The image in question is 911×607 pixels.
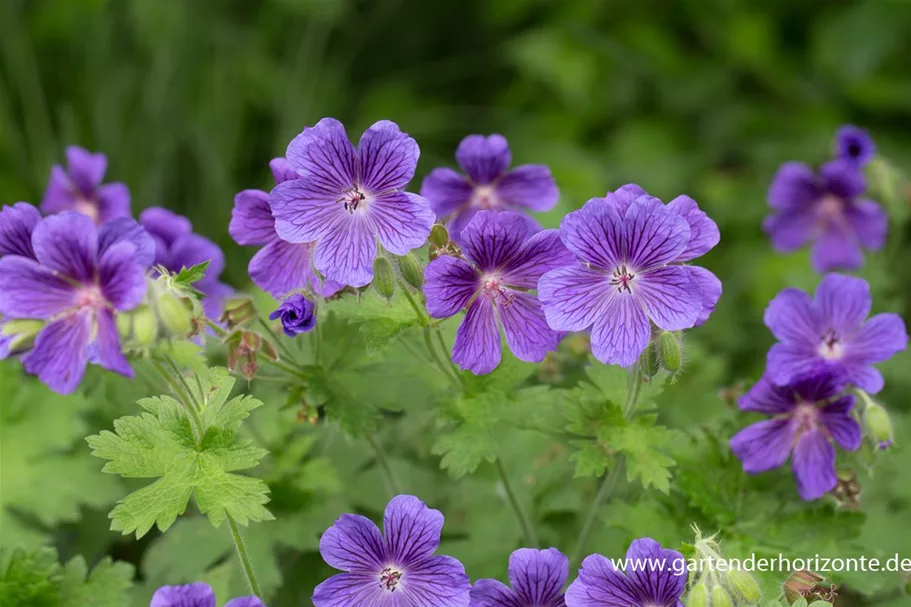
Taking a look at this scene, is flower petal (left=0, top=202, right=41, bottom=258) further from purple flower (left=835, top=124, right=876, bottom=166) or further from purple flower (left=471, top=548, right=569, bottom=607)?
purple flower (left=835, top=124, right=876, bottom=166)

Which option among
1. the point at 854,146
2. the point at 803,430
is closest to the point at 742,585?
the point at 803,430

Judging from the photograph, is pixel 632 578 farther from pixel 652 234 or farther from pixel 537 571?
pixel 652 234

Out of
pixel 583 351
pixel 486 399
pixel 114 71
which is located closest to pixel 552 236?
pixel 486 399

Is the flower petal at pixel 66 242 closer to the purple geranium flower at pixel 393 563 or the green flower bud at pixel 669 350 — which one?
the purple geranium flower at pixel 393 563

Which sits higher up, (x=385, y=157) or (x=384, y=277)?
(x=385, y=157)

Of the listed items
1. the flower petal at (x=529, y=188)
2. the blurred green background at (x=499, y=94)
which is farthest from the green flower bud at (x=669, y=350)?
the blurred green background at (x=499, y=94)
